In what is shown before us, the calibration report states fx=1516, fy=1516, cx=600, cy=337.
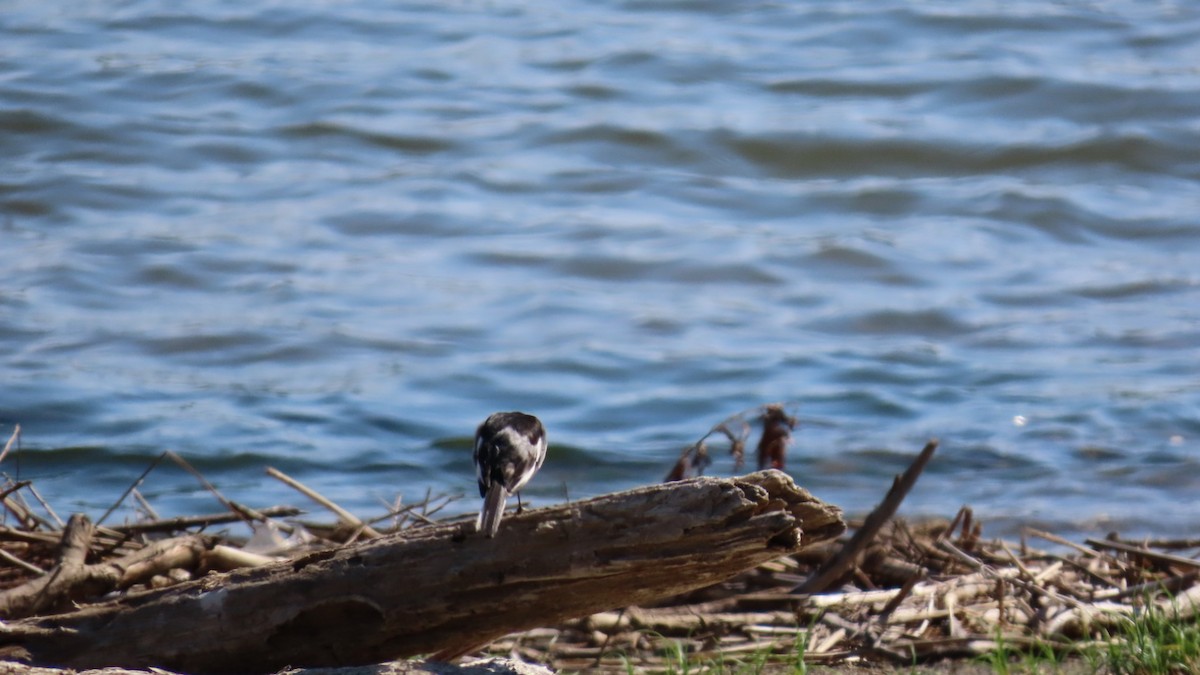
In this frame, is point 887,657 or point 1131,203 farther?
point 1131,203

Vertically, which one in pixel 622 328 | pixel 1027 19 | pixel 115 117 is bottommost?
pixel 622 328

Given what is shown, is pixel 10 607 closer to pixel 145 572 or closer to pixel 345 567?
pixel 145 572

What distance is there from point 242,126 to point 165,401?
16.9 ft

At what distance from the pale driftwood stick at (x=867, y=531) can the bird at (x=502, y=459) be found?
1.22 meters

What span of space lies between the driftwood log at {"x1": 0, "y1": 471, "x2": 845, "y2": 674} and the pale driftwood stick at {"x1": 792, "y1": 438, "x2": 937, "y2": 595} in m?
1.01

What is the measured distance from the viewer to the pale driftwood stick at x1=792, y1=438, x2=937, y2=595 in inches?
176

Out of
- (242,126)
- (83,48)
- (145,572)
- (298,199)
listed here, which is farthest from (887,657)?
(83,48)

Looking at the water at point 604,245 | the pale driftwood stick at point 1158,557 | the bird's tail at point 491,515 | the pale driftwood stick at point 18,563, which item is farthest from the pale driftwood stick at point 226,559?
the pale driftwood stick at point 1158,557

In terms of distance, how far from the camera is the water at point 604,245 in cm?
761

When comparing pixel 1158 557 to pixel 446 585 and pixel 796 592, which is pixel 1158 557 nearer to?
pixel 796 592

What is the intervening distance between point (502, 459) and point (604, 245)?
276 inches

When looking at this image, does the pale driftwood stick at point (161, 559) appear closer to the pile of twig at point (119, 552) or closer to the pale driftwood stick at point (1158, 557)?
the pile of twig at point (119, 552)

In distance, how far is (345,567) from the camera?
3.51 metres

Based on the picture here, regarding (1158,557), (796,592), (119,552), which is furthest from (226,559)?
(1158,557)
